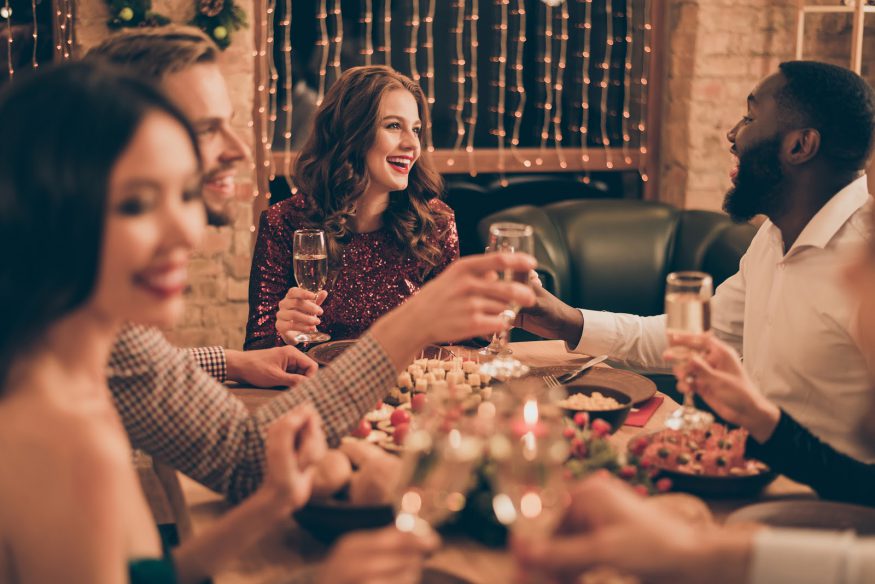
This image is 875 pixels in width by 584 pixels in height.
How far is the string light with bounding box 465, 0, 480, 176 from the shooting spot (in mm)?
4648

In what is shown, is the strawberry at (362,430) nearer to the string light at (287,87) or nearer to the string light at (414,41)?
the string light at (287,87)

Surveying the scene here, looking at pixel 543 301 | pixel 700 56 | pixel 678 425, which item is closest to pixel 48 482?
pixel 678 425

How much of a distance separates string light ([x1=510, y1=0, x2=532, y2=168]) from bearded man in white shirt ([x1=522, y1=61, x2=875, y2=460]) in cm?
225

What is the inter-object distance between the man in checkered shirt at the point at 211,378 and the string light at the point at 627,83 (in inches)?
134

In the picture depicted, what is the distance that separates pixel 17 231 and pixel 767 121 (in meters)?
1.96

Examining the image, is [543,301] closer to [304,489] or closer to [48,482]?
[304,489]

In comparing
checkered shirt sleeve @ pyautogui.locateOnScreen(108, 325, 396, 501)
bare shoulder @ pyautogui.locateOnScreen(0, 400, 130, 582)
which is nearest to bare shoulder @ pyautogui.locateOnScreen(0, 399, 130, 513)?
bare shoulder @ pyautogui.locateOnScreen(0, 400, 130, 582)

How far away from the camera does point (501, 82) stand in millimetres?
4773

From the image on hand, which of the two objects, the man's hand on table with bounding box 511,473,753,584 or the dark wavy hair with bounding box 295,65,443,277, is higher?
the dark wavy hair with bounding box 295,65,443,277

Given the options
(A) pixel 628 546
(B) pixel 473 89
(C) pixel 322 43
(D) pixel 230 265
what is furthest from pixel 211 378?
(B) pixel 473 89

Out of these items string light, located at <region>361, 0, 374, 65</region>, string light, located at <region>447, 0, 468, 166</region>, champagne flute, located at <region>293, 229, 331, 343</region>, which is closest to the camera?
champagne flute, located at <region>293, 229, 331, 343</region>

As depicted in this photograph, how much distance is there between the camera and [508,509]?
3.67ft

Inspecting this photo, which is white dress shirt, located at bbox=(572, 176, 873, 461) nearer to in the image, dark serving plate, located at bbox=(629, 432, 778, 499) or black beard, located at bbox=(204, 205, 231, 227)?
dark serving plate, located at bbox=(629, 432, 778, 499)

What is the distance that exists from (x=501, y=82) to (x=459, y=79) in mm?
211
